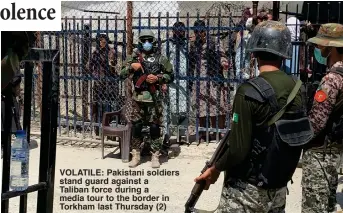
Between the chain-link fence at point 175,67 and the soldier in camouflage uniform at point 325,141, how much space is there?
3.01 meters

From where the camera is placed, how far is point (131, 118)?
6.66 m

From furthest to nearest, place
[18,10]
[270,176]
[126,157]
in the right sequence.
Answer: [126,157]
[270,176]
[18,10]

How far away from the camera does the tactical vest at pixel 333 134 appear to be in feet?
12.2

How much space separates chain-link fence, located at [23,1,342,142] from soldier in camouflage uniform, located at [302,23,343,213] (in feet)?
9.88

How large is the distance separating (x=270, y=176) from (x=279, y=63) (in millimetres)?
613

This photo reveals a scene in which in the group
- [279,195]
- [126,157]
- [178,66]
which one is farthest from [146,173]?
[279,195]

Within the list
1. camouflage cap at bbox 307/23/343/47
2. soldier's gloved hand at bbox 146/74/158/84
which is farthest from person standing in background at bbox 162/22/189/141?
camouflage cap at bbox 307/23/343/47

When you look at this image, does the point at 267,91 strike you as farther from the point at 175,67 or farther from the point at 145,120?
the point at 175,67

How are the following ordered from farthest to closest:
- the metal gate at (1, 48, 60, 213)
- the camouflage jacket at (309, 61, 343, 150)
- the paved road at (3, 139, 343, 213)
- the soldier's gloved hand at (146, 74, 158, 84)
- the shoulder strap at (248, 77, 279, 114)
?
1. the soldier's gloved hand at (146, 74, 158, 84)
2. the paved road at (3, 139, 343, 213)
3. the camouflage jacket at (309, 61, 343, 150)
4. the shoulder strap at (248, 77, 279, 114)
5. the metal gate at (1, 48, 60, 213)

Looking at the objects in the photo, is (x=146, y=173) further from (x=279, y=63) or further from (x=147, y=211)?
(x=279, y=63)

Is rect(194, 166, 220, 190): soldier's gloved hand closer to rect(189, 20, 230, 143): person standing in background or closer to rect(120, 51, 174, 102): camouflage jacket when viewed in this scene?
rect(120, 51, 174, 102): camouflage jacket

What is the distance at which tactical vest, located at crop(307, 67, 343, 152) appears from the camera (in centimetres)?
373

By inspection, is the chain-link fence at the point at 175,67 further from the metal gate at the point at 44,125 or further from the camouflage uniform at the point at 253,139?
the metal gate at the point at 44,125

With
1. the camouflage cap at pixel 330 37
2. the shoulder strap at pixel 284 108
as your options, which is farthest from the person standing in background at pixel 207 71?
the shoulder strap at pixel 284 108
